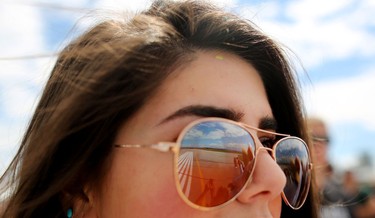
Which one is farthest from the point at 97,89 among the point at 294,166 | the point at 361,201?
the point at 361,201

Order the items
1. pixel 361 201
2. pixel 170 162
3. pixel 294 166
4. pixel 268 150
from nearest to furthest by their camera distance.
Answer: pixel 170 162
pixel 268 150
pixel 294 166
pixel 361 201

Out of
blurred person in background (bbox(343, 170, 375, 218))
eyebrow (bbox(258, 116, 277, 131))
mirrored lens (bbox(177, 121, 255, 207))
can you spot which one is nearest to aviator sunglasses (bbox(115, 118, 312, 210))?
mirrored lens (bbox(177, 121, 255, 207))

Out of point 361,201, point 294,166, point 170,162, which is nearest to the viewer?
point 170,162

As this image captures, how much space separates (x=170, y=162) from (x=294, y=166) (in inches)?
20.5

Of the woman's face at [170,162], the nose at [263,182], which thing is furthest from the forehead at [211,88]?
the nose at [263,182]

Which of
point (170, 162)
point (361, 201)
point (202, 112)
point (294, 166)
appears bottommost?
point (361, 201)

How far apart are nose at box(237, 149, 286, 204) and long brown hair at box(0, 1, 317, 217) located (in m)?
0.39

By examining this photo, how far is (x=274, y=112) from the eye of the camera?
1874 millimetres

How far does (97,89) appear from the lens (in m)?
1.39

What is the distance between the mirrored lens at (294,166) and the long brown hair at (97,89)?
0.32 meters

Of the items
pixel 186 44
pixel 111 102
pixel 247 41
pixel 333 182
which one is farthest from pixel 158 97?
pixel 333 182

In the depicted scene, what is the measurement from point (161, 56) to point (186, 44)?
13cm

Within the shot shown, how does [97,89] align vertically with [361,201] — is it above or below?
above

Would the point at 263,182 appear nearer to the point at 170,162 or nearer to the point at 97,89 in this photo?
the point at 170,162
